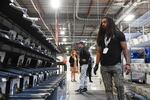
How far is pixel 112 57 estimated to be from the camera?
3893 millimetres

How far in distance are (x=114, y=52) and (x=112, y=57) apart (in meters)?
0.08

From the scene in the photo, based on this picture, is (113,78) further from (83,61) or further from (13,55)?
(83,61)

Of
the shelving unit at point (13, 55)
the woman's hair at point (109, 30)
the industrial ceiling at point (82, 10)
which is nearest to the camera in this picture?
the shelving unit at point (13, 55)

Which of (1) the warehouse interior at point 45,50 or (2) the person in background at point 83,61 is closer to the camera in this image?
(1) the warehouse interior at point 45,50

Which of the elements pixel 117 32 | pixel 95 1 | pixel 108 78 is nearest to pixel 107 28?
pixel 117 32

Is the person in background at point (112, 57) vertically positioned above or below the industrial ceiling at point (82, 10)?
below

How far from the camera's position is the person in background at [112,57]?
3.85 m

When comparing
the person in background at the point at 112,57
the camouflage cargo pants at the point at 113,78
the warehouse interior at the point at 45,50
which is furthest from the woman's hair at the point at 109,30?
the warehouse interior at the point at 45,50

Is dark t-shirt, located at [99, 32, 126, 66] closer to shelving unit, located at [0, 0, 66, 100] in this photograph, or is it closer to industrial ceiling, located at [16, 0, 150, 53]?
shelving unit, located at [0, 0, 66, 100]

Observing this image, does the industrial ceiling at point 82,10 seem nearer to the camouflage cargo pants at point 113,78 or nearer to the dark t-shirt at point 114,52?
the dark t-shirt at point 114,52

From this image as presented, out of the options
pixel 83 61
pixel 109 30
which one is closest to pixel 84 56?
pixel 83 61

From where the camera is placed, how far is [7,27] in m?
3.46

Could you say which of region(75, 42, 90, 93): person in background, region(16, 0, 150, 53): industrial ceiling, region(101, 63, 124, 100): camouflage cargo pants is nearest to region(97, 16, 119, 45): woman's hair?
region(101, 63, 124, 100): camouflage cargo pants

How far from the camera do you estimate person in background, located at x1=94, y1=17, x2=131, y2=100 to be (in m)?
3.85
